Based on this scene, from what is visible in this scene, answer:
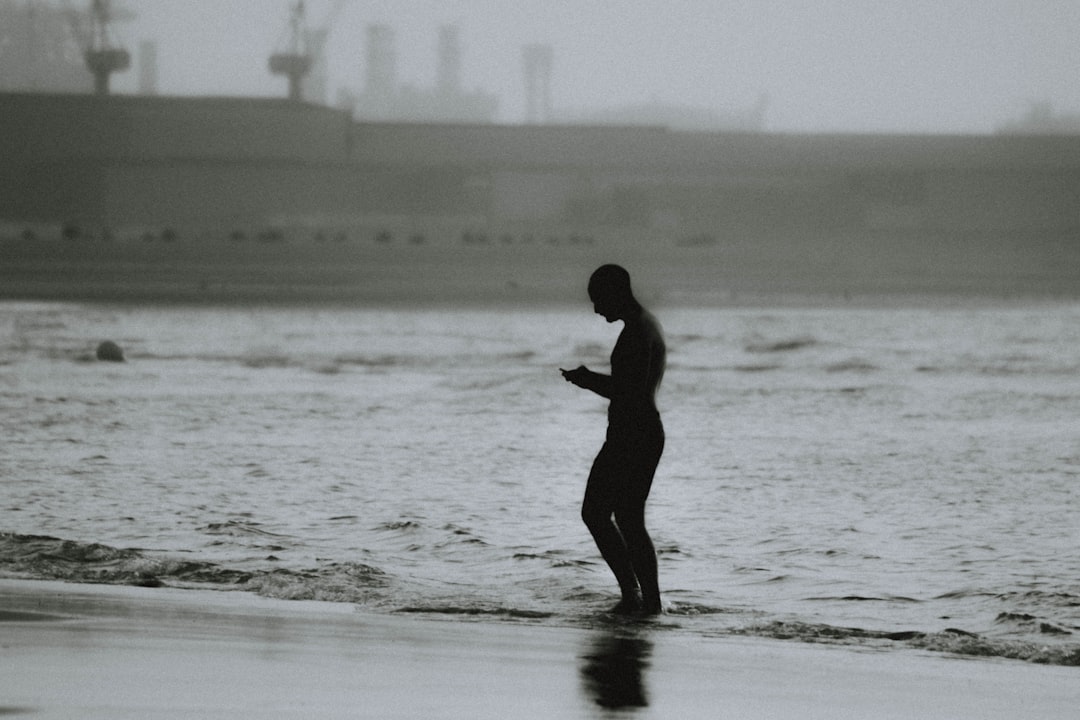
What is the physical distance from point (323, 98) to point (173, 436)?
522 ft

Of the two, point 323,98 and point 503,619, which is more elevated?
point 323,98

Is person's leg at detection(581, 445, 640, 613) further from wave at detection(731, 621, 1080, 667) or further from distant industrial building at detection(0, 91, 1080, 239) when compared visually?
distant industrial building at detection(0, 91, 1080, 239)

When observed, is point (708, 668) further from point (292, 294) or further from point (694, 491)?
point (292, 294)

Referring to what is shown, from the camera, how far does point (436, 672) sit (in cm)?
662

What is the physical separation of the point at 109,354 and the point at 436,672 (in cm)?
2317

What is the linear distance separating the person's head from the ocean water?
147cm

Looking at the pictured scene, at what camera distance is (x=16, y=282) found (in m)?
60.0

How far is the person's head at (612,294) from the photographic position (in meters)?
7.95

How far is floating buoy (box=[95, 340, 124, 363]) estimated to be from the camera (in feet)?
94.0

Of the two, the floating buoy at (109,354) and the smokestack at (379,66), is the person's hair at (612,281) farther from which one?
the smokestack at (379,66)

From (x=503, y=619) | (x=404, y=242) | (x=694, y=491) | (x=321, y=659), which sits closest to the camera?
(x=321, y=659)

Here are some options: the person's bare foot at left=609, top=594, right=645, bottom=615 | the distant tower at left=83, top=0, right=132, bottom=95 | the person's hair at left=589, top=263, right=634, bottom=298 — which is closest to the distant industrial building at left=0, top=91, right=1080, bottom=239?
the distant tower at left=83, top=0, right=132, bottom=95

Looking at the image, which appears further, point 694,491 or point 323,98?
point 323,98

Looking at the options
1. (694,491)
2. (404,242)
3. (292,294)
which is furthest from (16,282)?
(694,491)
